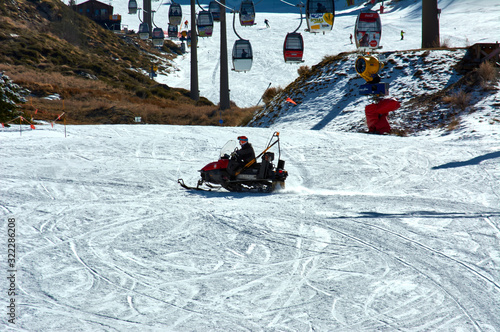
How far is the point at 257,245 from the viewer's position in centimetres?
712

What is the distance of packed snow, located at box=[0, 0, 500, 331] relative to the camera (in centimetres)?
509

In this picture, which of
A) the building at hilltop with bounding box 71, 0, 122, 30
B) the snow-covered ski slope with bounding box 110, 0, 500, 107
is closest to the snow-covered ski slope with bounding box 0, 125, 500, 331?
the snow-covered ski slope with bounding box 110, 0, 500, 107

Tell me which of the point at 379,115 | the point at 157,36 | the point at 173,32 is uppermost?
the point at 173,32

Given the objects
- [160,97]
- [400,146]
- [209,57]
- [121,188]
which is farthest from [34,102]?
[209,57]

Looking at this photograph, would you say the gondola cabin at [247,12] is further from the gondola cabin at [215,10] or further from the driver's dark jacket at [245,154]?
the driver's dark jacket at [245,154]

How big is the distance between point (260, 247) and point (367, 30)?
49.9 feet

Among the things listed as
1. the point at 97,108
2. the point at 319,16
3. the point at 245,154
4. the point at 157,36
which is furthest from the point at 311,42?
the point at 245,154

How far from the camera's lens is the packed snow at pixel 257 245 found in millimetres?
5094

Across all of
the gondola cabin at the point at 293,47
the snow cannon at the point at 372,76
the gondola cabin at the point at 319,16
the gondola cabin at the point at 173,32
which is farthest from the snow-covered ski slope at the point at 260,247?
the gondola cabin at the point at 173,32

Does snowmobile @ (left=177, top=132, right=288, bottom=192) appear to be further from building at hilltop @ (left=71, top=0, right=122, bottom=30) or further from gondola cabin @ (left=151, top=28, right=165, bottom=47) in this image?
building at hilltop @ (left=71, top=0, right=122, bottom=30)

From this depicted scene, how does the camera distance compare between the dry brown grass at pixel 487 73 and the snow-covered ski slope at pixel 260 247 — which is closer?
the snow-covered ski slope at pixel 260 247

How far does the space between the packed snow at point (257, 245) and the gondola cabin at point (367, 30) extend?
24.1 feet

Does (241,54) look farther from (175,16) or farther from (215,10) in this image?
(175,16)

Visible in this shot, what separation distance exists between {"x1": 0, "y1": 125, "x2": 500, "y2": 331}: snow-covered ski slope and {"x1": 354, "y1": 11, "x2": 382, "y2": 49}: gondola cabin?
7942 mm
